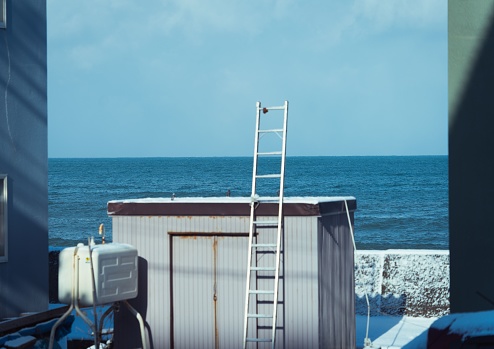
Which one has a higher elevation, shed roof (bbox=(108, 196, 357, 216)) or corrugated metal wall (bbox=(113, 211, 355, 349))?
shed roof (bbox=(108, 196, 357, 216))

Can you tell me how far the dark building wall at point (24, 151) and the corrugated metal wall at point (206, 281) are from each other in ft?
5.41

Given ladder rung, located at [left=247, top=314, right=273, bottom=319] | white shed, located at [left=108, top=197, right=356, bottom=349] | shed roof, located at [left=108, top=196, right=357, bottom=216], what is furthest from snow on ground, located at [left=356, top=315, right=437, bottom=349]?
shed roof, located at [left=108, top=196, right=357, bottom=216]

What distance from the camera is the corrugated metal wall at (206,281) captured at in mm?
12945

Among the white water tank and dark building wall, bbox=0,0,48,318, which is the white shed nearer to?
the white water tank

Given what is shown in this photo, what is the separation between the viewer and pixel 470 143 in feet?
25.9

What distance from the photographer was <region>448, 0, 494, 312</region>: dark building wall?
7.83 metres

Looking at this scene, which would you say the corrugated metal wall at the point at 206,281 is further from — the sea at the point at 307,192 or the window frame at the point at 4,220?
the sea at the point at 307,192

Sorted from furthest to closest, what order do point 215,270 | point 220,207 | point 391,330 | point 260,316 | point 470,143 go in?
point 391,330, point 215,270, point 220,207, point 260,316, point 470,143

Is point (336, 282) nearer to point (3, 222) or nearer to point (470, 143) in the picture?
point (3, 222)

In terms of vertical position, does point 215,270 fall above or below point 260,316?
above

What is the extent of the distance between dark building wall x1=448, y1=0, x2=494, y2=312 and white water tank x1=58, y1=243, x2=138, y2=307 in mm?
6111

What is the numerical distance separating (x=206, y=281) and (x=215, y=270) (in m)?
0.21

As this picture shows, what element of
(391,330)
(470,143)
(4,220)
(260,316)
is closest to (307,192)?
(391,330)

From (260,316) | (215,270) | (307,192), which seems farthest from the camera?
(307,192)
